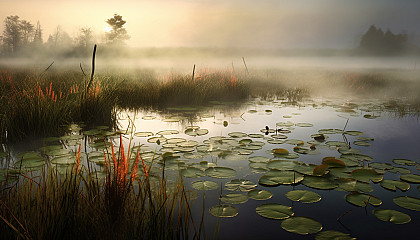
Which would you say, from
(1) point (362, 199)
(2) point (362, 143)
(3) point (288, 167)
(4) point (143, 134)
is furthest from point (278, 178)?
(4) point (143, 134)

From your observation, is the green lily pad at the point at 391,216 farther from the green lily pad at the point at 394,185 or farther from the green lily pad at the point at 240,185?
the green lily pad at the point at 240,185

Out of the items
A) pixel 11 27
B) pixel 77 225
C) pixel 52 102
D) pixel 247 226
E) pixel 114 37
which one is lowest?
pixel 247 226

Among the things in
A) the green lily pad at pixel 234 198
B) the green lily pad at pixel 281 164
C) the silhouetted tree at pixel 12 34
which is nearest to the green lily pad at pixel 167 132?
the green lily pad at pixel 281 164

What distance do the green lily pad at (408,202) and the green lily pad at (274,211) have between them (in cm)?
96

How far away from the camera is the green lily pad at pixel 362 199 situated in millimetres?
2430

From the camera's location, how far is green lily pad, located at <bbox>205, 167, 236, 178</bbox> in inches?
117

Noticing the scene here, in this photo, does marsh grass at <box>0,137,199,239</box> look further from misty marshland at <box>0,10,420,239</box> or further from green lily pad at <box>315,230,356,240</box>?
green lily pad at <box>315,230,356,240</box>

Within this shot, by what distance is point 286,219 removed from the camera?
85.9 inches

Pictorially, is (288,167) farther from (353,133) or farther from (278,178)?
(353,133)

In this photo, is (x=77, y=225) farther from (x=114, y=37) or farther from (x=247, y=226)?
(x=114, y=37)

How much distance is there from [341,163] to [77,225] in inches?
106

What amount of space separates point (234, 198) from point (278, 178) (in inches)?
24.1

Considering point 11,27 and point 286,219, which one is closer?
point 286,219

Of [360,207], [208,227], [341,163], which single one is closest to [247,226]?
[208,227]
